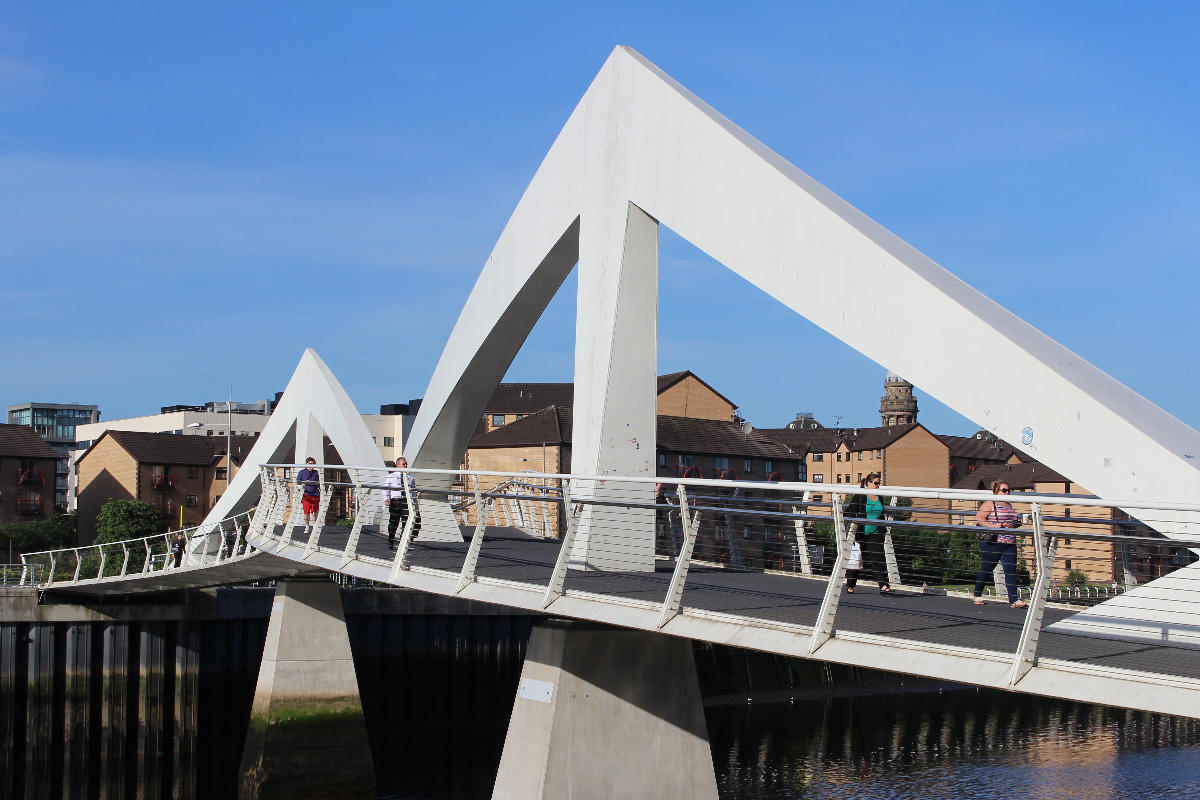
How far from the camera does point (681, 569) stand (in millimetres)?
11039

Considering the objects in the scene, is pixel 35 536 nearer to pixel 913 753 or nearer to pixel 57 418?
pixel 913 753

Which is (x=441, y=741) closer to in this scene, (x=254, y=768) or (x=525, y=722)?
(x=254, y=768)

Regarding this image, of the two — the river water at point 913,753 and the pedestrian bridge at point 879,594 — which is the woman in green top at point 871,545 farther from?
the river water at point 913,753

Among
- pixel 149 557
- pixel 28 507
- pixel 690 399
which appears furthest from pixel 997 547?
pixel 28 507

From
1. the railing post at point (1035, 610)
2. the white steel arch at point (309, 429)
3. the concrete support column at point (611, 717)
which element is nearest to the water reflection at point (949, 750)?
the white steel arch at point (309, 429)

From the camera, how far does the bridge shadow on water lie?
103 feet

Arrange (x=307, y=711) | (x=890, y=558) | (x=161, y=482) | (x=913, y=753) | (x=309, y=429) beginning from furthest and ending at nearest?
(x=161, y=482) → (x=913, y=753) → (x=309, y=429) → (x=307, y=711) → (x=890, y=558)

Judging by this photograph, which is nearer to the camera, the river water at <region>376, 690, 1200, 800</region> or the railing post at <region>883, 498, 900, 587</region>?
the railing post at <region>883, 498, 900, 587</region>

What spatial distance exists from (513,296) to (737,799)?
1412 centimetres

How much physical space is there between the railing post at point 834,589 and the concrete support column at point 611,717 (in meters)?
4.22

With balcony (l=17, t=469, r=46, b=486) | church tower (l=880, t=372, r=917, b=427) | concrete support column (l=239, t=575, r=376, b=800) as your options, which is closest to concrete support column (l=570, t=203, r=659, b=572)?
concrete support column (l=239, t=575, r=376, b=800)

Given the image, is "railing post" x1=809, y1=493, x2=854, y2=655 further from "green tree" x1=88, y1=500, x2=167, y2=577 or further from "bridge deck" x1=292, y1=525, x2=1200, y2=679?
"green tree" x1=88, y1=500, x2=167, y2=577

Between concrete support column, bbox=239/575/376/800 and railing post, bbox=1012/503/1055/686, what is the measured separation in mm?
21270

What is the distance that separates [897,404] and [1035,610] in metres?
151
